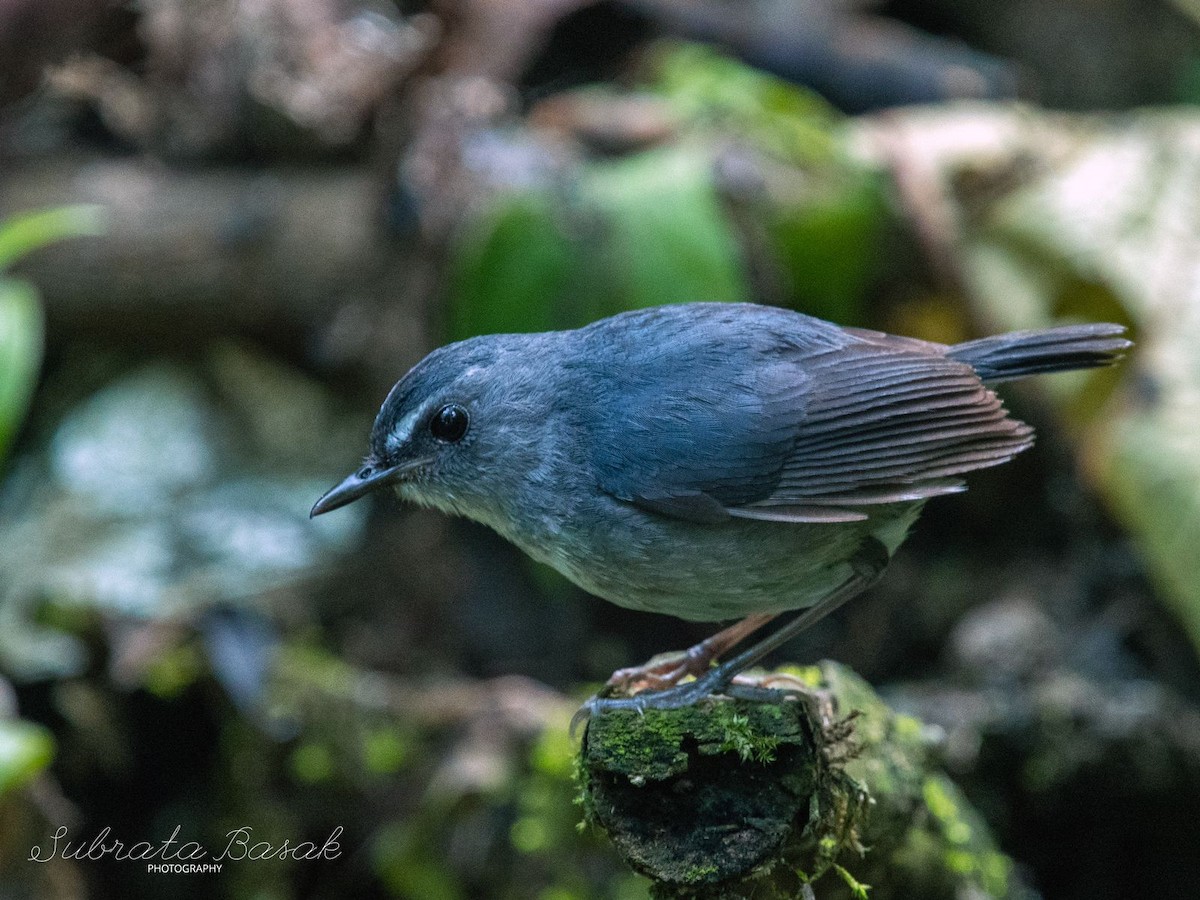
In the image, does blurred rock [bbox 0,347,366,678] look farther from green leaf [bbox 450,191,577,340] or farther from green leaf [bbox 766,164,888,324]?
green leaf [bbox 766,164,888,324]

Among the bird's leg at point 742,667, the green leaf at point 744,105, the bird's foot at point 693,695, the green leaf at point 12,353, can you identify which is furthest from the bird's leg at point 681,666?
the green leaf at point 744,105

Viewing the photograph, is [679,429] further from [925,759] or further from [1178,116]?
[1178,116]

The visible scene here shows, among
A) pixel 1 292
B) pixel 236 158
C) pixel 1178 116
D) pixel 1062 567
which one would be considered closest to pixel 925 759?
pixel 1062 567

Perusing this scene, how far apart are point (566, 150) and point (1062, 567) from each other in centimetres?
322

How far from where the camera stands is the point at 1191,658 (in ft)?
17.1

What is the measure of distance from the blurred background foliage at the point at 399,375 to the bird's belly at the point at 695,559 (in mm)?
1586

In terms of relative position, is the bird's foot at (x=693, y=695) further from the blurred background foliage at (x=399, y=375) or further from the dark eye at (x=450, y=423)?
the blurred background foliage at (x=399, y=375)

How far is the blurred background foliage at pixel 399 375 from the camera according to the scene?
4859mm

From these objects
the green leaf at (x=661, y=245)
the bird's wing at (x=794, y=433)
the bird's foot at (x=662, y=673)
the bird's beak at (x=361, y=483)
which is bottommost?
the bird's foot at (x=662, y=673)

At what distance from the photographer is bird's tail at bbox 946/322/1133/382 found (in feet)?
10.5

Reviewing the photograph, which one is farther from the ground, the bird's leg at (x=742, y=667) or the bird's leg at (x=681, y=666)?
the bird's leg at (x=742, y=667)

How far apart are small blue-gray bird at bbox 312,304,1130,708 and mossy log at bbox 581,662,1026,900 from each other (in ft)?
0.58

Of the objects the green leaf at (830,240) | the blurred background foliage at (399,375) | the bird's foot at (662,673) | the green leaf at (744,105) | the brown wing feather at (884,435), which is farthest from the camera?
the green leaf at (744,105)

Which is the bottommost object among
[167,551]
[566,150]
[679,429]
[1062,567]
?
[167,551]
